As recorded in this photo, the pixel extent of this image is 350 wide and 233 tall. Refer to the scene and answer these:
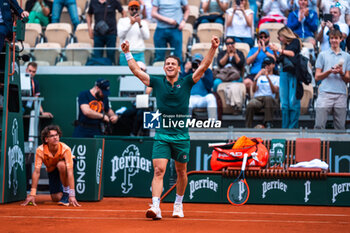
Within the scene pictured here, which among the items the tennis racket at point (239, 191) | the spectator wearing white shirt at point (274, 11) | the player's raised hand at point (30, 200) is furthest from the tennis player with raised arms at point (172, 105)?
the spectator wearing white shirt at point (274, 11)

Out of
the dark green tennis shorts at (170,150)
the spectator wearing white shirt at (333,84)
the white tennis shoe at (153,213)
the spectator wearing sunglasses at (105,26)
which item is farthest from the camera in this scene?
the spectator wearing sunglasses at (105,26)

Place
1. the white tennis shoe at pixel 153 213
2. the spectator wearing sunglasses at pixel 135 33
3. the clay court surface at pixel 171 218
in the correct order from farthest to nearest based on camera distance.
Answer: the spectator wearing sunglasses at pixel 135 33 → the white tennis shoe at pixel 153 213 → the clay court surface at pixel 171 218

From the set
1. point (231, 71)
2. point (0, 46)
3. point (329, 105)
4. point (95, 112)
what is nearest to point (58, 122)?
point (95, 112)

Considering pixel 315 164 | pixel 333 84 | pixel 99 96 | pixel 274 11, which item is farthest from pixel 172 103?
pixel 274 11

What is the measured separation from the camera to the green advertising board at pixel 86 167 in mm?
11328

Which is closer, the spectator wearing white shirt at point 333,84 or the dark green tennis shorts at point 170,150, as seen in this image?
the dark green tennis shorts at point 170,150

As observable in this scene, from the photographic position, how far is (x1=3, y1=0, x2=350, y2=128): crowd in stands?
1286 centimetres

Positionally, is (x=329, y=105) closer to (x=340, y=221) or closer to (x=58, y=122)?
(x=340, y=221)

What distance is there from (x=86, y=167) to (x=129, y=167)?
1.11m

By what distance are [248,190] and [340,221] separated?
9.70 feet

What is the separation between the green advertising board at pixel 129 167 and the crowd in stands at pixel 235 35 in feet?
5.88

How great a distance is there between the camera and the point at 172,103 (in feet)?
27.1

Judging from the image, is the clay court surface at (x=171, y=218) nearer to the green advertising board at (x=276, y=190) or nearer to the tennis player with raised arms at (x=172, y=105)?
the green advertising board at (x=276, y=190)

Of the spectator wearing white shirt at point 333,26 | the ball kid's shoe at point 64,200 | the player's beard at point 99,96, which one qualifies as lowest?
the ball kid's shoe at point 64,200
